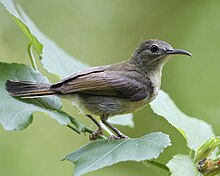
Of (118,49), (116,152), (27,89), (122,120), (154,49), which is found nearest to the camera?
(116,152)

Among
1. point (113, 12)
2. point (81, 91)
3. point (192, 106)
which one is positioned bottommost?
point (192, 106)

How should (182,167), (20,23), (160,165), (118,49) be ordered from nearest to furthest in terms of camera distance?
(182,167)
(160,165)
(20,23)
(118,49)

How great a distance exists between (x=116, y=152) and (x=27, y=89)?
2.84 feet

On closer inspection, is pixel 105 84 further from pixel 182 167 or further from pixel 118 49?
pixel 118 49

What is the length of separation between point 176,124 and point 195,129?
29cm

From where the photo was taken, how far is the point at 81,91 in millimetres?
3232

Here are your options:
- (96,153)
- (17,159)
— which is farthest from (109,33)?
(96,153)

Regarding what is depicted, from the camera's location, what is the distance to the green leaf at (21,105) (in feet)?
7.73

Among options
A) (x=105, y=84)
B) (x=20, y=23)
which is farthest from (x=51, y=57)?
(x=20, y=23)

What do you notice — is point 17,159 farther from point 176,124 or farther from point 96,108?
point 176,124

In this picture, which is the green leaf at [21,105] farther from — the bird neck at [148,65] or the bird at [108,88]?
the bird neck at [148,65]

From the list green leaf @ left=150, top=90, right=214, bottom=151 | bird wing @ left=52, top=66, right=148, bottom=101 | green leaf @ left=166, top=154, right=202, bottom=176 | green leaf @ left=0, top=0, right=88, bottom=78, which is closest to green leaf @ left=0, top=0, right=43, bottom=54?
green leaf @ left=0, top=0, right=88, bottom=78

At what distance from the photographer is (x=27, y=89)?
2863mm

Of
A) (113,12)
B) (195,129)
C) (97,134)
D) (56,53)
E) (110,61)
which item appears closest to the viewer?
(97,134)
